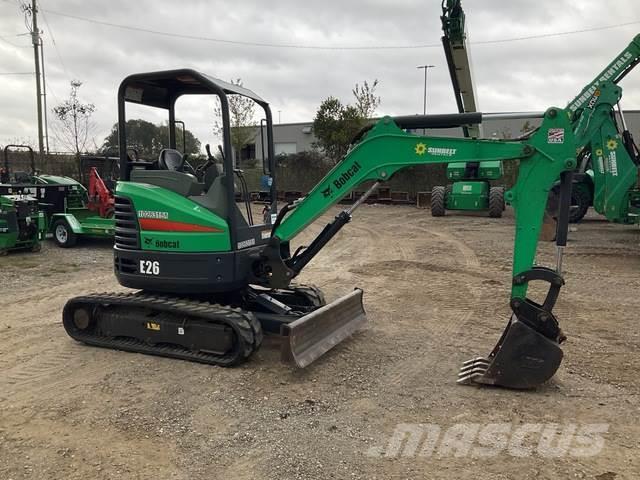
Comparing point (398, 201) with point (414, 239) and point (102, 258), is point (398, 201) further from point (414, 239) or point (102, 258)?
point (102, 258)

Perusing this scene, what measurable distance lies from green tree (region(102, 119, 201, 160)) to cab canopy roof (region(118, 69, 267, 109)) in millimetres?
282

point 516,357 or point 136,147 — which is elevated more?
point 136,147

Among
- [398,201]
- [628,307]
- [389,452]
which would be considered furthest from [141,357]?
[398,201]

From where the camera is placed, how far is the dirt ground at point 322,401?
10.6 ft

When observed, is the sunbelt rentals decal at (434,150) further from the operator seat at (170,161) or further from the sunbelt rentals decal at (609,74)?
the sunbelt rentals decal at (609,74)

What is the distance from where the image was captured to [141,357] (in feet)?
16.7

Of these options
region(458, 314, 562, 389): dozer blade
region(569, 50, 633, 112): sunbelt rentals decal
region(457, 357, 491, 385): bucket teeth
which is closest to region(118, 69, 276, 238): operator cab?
region(457, 357, 491, 385): bucket teeth

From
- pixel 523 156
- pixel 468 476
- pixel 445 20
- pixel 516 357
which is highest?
pixel 445 20

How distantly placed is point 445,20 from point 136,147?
9.98 meters

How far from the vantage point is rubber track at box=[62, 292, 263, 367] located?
15.4 feet

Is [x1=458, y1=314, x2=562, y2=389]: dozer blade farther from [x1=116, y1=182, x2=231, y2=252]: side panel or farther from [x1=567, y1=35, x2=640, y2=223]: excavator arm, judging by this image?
[x1=567, y1=35, x2=640, y2=223]: excavator arm

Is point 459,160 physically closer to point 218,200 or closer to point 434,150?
point 434,150

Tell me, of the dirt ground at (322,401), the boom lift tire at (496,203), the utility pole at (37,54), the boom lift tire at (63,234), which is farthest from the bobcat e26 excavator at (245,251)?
the utility pole at (37,54)

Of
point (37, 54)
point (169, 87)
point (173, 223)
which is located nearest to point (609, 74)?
point (169, 87)
